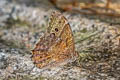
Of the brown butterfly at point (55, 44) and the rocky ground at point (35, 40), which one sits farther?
the rocky ground at point (35, 40)

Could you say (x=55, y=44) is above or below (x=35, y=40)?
above

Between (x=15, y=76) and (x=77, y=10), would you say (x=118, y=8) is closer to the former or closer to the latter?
(x=77, y=10)

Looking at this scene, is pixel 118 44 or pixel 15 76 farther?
pixel 118 44

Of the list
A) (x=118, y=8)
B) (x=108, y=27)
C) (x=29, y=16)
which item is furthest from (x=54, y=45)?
(x=118, y=8)

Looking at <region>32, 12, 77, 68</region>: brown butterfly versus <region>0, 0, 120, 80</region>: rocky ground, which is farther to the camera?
<region>0, 0, 120, 80</region>: rocky ground
